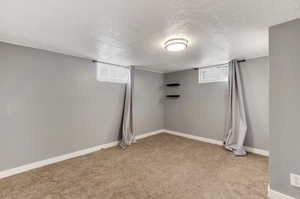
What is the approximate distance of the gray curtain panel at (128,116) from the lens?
3.64 meters

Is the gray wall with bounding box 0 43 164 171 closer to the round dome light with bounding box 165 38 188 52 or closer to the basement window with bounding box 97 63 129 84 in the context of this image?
the basement window with bounding box 97 63 129 84

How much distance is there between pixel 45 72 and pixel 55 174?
183cm

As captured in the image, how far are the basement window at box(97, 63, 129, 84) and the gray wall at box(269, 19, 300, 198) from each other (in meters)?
3.12

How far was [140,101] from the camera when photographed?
14.2ft

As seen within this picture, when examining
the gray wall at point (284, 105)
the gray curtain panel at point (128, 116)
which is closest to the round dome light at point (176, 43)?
the gray wall at point (284, 105)

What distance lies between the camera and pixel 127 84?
3.82 metres

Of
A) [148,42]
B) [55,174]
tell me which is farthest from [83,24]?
[55,174]

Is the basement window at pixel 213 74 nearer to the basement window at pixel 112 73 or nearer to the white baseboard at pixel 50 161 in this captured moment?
the basement window at pixel 112 73

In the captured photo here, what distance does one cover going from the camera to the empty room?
1.53 meters

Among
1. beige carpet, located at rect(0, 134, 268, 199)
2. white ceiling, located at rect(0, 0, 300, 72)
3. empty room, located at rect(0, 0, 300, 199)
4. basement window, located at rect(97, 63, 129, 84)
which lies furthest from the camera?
basement window, located at rect(97, 63, 129, 84)

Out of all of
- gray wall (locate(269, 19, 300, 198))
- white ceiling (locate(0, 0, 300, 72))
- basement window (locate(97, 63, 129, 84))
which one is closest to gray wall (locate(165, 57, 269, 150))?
white ceiling (locate(0, 0, 300, 72))

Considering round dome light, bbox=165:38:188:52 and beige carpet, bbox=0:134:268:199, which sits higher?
round dome light, bbox=165:38:188:52

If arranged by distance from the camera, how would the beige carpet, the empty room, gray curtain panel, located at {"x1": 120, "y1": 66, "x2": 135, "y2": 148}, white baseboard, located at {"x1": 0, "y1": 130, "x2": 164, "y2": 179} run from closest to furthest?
the empty room → the beige carpet → white baseboard, located at {"x1": 0, "y1": 130, "x2": 164, "y2": 179} → gray curtain panel, located at {"x1": 120, "y1": 66, "x2": 135, "y2": 148}

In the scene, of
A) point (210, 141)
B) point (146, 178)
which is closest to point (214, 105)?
point (210, 141)
